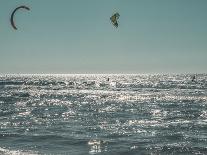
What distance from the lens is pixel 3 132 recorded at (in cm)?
2664

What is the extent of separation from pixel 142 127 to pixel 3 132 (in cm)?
989

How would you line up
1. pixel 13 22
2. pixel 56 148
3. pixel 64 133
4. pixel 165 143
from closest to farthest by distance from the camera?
1. pixel 13 22
2. pixel 56 148
3. pixel 165 143
4. pixel 64 133

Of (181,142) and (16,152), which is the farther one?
(181,142)

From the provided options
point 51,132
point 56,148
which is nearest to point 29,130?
point 51,132

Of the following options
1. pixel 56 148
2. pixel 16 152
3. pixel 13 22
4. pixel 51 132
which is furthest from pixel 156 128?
pixel 13 22

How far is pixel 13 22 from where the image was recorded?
48.8 feet

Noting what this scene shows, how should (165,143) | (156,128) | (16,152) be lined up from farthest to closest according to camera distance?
1. (156,128)
2. (165,143)
3. (16,152)

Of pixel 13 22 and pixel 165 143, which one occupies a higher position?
pixel 13 22

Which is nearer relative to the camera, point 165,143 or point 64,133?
point 165,143

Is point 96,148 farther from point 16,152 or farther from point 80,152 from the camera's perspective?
point 16,152

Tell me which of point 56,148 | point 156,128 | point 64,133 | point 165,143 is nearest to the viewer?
point 56,148

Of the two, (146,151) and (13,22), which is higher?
(13,22)

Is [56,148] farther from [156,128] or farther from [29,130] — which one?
[156,128]

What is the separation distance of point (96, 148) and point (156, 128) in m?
8.91
